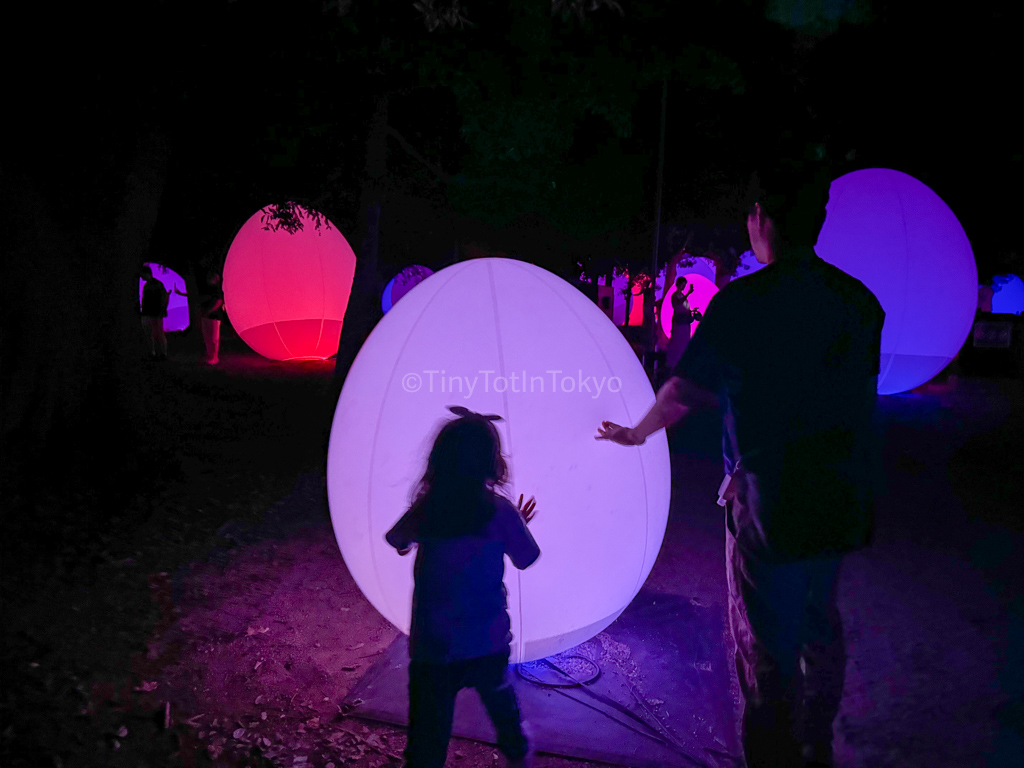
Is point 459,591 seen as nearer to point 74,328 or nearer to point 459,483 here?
point 459,483

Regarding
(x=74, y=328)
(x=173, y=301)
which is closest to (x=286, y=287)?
(x=74, y=328)

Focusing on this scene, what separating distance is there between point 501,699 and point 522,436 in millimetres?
1038

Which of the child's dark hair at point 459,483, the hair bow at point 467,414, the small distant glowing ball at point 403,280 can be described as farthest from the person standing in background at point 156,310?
the child's dark hair at point 459,483

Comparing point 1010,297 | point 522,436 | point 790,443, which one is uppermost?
point 1010,297

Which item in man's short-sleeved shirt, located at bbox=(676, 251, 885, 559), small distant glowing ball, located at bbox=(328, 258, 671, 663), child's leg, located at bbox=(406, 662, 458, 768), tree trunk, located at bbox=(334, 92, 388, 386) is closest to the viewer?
man's short-sleeved shirt, located at bbox=(676, 251, 885, 559)

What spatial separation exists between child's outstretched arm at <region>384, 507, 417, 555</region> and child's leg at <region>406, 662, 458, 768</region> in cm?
43

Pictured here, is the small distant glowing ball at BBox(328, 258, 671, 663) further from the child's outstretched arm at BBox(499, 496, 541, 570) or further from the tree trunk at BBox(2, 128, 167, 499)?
the tree trunk at BBox(2, 128, 167, 499)

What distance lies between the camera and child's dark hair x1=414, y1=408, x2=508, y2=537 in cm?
242

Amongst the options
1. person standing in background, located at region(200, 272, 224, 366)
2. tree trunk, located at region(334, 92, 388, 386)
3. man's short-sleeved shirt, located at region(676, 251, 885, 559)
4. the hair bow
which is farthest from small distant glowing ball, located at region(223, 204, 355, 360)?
man's short-sleeved shirt, located at region(676, 251, 885, 559)

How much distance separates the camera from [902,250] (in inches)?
409

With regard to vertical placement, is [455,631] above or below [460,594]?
below

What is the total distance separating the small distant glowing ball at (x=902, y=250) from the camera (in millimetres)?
10344

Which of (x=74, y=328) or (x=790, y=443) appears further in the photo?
(x=74, y=328)

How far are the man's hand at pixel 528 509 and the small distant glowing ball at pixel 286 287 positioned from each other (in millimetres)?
13215
